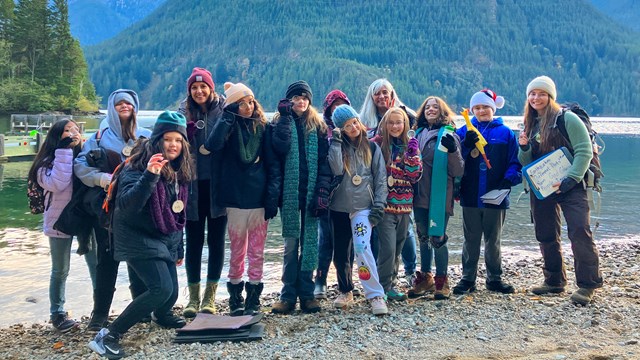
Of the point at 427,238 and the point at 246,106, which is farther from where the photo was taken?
the point at 427,238

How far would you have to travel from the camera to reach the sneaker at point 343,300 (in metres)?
6.43

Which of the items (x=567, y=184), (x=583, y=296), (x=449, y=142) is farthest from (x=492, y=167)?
(x=583, y=296)

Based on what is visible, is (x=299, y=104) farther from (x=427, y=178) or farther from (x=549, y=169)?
(x=549, y=169)

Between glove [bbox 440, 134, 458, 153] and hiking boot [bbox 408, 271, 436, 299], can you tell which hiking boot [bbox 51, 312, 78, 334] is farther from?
glove [bbox 440, 134, 458, 153]

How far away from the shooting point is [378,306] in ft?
19.8

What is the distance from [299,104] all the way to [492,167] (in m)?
2.53

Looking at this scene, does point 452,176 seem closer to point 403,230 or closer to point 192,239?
point 403,230

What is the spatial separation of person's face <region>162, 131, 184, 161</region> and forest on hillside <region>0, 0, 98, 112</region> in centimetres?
6031

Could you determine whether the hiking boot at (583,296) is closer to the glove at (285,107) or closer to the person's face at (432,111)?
the person's face at (432,111)

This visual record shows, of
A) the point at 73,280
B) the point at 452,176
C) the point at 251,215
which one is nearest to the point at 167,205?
the point at 251,215

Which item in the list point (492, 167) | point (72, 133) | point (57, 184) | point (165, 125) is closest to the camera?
point (165, 125)

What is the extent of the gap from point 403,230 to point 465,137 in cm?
139

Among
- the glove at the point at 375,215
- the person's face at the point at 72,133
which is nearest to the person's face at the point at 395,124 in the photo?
the glove at the point at 375,215

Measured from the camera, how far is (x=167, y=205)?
17.1 feet
